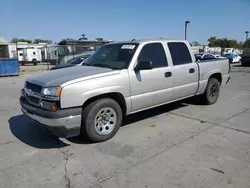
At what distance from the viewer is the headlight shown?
10.5ft

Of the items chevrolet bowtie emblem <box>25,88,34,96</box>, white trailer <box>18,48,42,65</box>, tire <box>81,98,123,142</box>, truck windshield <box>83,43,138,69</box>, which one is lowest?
tire <box>81,98,123,142</box>

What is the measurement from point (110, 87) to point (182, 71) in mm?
2060

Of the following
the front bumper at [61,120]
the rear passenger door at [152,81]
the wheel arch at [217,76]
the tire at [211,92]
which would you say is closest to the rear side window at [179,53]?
the rear passenger door at [152,81]

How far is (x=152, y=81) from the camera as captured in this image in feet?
14.1

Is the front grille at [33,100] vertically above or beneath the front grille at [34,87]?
beneath

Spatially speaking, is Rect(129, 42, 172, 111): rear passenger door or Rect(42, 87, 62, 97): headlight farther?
Rect(129, 42, 172, 111): rear passenger door

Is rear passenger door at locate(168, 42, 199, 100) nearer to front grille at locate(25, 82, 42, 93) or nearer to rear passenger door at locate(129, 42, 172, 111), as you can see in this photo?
rear passenger door at locate(129, 42, 172, 111)

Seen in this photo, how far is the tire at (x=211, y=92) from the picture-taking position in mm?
5997

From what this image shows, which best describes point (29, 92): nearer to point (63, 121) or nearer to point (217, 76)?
point (63, 121)

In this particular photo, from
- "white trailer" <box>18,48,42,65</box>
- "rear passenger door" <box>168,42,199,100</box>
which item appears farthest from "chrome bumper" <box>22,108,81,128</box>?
"white trailer" <box>18,48,42,65</box>

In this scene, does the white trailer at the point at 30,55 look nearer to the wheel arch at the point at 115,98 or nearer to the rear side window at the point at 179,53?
the rear side window at the point at 179,53

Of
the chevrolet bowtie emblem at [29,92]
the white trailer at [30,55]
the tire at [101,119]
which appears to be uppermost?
the white trailer at [30,55]

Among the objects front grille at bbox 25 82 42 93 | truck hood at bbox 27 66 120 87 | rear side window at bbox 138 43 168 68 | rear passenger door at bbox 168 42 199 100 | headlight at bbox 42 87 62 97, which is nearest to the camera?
headlight at bbox 42 87 62 97

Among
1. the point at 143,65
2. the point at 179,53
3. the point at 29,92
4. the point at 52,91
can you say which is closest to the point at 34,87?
the point at 29,92
